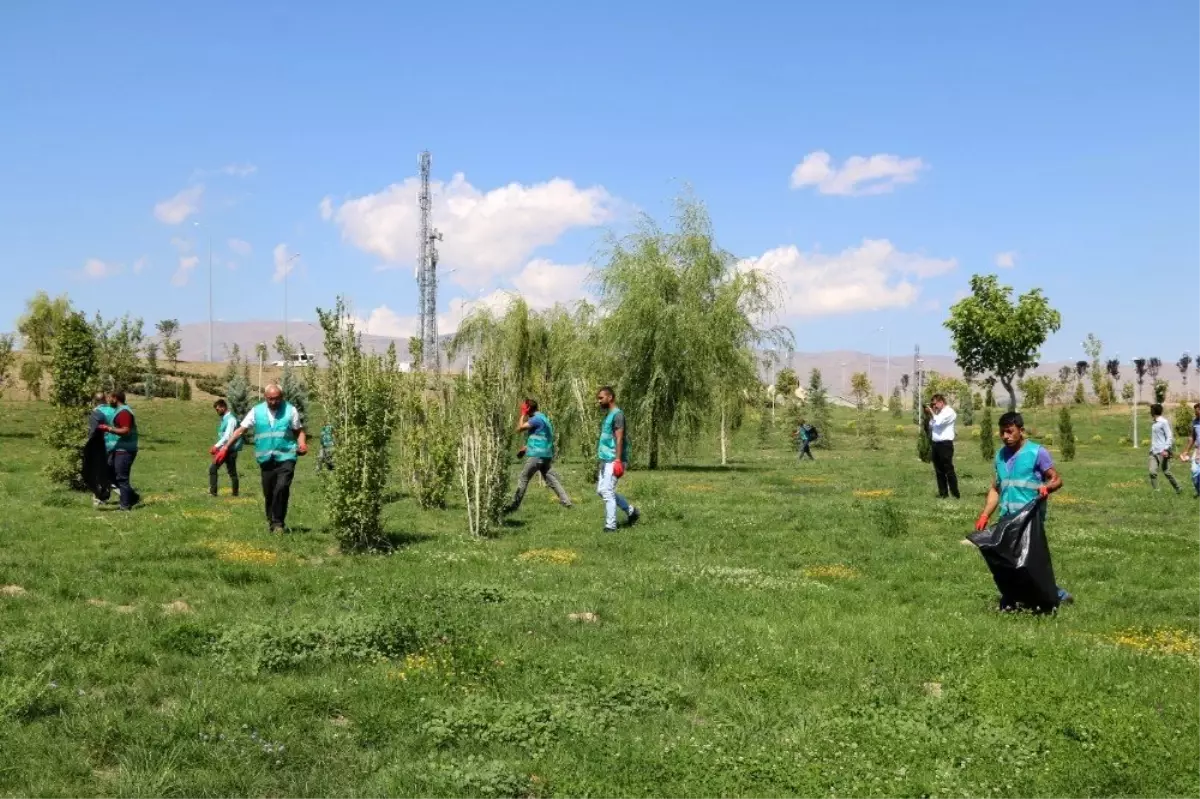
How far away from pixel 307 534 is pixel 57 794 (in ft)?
30.2

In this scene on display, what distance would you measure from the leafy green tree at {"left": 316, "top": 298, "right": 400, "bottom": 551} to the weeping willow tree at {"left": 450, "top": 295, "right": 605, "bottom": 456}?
1477cm

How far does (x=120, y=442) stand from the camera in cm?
1738

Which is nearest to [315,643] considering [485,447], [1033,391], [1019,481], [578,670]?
[578,670]

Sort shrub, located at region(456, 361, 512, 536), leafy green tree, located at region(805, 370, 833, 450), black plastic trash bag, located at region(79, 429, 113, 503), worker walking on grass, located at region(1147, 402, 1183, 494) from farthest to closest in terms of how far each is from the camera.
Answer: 1. leafy green tree, located at region(805, 370, 833, 450)
2. worker walking on grass, located at region(1147, 402, 1183, 494)
3. black plastic trash bag, located at region(79, 429, 113, 503)
4. shrub, located at region(456, 361, 512, 536)

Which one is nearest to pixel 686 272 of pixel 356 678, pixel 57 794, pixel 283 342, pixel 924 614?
pixel 924 614

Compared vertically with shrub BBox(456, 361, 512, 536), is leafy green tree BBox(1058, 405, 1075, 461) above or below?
below

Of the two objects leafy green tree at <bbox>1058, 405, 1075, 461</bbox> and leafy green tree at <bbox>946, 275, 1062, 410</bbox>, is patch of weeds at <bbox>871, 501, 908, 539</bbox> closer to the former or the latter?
leafy green tree at <bbox>1058, 405, 1075, 461</bbox>

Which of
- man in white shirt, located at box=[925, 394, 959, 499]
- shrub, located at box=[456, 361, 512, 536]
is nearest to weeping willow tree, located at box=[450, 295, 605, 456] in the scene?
man in white shirt, located at box=[925, 394, 959, 499]

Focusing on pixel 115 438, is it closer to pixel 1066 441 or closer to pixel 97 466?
pixel 97 466

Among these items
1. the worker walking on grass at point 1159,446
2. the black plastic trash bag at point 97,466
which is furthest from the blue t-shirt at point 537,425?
the worker walking on grass at point 1159,446

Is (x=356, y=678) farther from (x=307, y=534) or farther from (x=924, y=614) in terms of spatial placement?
(x=307, y=534)

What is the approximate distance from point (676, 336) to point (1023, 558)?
2334 centimetres

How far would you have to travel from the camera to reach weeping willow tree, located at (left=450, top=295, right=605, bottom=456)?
108ft

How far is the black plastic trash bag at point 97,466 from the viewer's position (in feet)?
57.1
